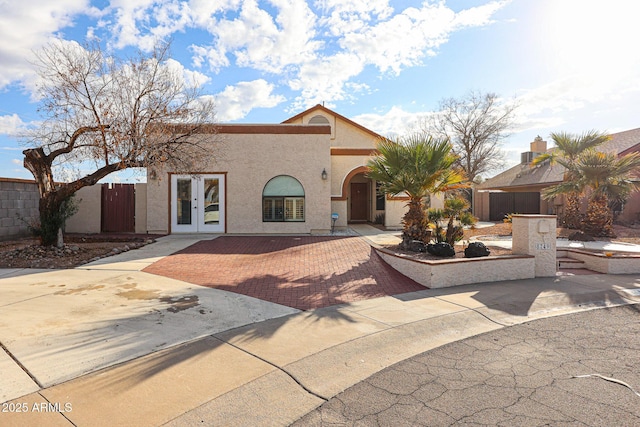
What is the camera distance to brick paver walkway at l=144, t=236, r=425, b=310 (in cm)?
666

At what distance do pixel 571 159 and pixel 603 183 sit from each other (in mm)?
3396

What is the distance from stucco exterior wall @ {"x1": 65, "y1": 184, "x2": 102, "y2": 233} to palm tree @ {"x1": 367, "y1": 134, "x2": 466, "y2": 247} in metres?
12.3

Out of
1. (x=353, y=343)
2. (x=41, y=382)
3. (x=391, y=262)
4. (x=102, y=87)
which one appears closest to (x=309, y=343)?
(x=353, y=343)

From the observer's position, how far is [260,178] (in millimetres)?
15156

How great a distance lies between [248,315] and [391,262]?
454 cm

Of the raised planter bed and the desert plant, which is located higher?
the desert plant

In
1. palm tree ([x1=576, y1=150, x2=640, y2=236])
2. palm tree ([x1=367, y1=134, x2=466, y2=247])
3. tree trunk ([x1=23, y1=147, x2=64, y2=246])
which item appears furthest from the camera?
palm tree ([x1=576, y1=150, x2=640, y2=236])

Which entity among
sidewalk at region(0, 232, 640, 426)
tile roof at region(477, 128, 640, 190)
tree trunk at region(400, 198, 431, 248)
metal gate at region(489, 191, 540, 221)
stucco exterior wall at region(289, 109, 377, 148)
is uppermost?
stucco exterior wall at region(289, 109, 377, 148)

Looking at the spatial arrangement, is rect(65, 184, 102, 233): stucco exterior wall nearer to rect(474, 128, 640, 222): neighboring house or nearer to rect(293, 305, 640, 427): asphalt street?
rect(293, 305, 640, 427): asphalt street

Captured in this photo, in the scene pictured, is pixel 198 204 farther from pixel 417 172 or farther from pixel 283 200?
pixel 417 172

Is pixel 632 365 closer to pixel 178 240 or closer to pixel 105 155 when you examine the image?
pixel 105 155

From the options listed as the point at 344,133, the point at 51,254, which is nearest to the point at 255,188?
the point at 51,254

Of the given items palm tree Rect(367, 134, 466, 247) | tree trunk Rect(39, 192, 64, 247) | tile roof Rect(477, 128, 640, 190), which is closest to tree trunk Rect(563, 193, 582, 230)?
tile roof Rect(477, 128, 640, 190)

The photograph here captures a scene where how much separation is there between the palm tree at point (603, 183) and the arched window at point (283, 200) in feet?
36.5
